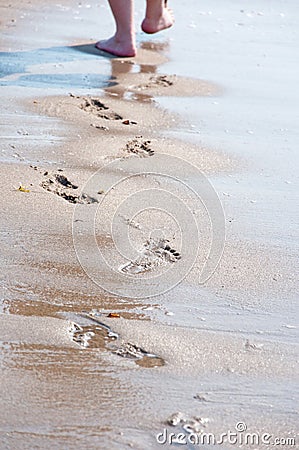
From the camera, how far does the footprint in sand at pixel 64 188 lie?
2.96m

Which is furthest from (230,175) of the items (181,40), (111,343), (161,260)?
(181,40)

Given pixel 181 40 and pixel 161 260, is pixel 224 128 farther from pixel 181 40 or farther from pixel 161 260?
pixel 181 40

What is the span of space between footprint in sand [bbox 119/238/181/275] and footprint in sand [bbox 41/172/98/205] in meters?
0.37

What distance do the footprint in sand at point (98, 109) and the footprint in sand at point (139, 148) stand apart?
319mm

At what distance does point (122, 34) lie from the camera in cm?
506

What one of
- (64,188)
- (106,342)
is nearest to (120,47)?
(64,188)

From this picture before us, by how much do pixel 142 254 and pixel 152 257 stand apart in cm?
3

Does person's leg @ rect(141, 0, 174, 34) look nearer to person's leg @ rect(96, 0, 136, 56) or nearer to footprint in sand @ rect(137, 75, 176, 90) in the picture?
person's leg @ rect(96, 0, 136, 56)

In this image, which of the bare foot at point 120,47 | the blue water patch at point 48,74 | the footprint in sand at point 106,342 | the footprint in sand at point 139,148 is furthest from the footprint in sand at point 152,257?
the bare foot at point 120,47

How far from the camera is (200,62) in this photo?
204 inches

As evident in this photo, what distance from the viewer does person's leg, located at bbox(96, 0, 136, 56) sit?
16.5 ft

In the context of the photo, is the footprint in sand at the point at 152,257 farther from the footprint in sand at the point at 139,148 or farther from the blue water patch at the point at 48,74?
the blue water patch at the point at 48,74

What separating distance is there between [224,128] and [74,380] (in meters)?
2.25

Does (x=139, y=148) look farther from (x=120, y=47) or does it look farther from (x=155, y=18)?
(x=155, y=18)
